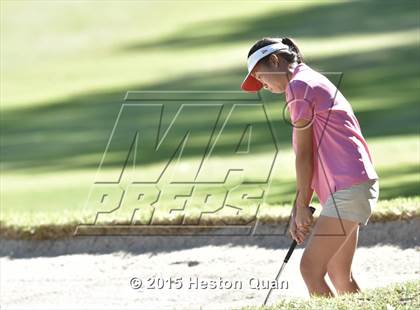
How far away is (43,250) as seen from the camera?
9.30 metres

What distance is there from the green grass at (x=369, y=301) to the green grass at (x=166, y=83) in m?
2.51

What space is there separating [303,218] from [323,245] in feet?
0.55

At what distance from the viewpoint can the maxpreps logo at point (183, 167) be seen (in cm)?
927

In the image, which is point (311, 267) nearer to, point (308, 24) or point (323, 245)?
point (323, 245)

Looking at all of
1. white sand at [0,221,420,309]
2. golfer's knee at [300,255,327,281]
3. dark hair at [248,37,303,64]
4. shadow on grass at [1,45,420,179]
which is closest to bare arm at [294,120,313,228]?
golfer's knee at [300,255,327,281]

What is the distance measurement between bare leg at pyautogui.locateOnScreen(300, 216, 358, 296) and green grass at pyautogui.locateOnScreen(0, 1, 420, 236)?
261 centimetres

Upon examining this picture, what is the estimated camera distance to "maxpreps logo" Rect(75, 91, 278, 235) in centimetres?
927

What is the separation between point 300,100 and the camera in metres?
6.21

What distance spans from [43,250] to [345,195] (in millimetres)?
3623

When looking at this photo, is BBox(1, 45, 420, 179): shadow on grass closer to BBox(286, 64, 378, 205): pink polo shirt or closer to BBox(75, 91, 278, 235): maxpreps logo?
BBox(75, 91, 278, 235): maxpreps logo

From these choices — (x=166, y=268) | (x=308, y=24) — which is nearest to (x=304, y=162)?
(x=166, y=268)

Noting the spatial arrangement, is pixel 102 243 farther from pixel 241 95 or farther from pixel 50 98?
pixel 50 98

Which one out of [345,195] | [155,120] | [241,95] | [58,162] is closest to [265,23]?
[241,95]

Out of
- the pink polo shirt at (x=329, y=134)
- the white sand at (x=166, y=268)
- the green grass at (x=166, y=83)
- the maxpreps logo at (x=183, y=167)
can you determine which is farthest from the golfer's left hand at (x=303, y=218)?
the maxpreps logo at (x=183, y=167)
